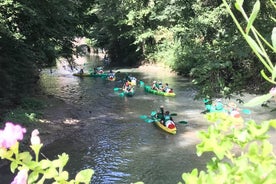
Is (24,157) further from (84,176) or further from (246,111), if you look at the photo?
(246,111)

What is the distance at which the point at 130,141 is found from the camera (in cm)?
1185

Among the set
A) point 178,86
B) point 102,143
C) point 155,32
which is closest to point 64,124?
point 102,143

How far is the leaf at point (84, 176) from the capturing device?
3.53 feet

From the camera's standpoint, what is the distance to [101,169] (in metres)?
9.84

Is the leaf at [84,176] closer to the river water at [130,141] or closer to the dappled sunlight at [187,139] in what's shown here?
the river water at [130,141]

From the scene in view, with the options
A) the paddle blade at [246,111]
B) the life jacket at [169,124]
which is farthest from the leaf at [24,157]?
the paddle blade at [246,111]

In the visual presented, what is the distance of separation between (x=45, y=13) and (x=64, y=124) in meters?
3.85

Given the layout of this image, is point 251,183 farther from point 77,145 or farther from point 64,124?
point 64,124

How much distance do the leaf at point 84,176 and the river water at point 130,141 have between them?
26.3 feet

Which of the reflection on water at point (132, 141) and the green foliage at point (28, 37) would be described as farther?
the green foliage at point (28, 37)

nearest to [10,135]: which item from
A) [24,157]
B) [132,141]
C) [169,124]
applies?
[24,157]

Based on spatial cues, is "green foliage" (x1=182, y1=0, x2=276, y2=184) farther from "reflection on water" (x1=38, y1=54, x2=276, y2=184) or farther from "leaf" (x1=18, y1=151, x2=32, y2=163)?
"reflection on water" (x1=38, y1=54, x2=276, y2=184)

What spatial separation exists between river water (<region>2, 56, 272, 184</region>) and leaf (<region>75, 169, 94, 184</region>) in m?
8.00

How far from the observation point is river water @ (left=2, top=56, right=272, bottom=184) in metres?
9.53
